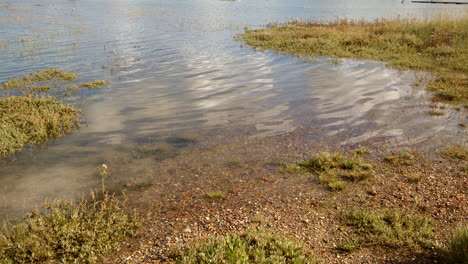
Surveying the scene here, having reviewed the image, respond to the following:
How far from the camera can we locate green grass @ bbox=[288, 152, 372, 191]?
868 centimetres

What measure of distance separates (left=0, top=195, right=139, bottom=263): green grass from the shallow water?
1721mm

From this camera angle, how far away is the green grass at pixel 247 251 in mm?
5316

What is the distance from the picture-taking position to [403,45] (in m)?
24.9

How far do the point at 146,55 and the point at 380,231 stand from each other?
74.5 feet

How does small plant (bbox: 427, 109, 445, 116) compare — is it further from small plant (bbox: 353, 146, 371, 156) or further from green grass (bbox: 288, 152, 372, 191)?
green grass (bbox: 288, 152, 372, 191)

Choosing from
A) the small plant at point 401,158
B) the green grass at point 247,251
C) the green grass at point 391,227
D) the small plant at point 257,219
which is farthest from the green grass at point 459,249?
the small plant at point 401,158

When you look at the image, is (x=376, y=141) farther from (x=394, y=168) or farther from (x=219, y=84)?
(x=219, y=84)

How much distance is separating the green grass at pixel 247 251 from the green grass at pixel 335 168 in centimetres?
297

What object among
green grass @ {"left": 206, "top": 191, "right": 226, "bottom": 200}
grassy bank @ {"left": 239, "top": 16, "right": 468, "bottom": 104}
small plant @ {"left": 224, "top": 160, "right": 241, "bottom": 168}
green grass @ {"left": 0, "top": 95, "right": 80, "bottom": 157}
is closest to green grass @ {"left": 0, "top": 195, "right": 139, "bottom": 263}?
green grass @ {"left": 206, "top": 191, "right": 226, "bottom": 200}

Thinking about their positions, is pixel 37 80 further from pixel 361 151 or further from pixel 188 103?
pixel 361 151

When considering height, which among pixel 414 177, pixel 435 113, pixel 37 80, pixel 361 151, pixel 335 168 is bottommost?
pixel 414 177

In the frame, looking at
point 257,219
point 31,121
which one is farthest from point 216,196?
point 31,121

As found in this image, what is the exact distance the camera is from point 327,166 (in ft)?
30.4

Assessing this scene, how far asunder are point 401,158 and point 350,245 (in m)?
4.71
